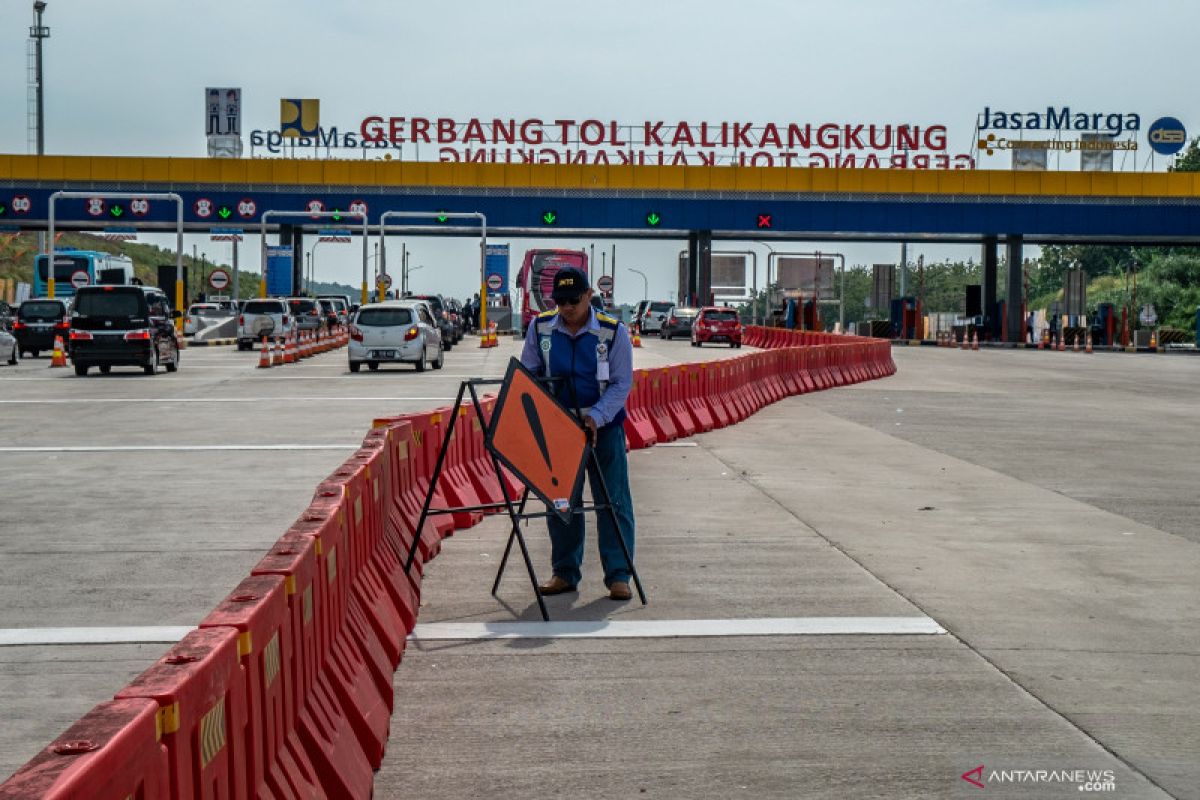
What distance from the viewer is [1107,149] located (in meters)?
77.6

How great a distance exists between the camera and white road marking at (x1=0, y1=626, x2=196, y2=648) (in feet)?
28.0

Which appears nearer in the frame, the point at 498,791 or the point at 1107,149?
the point at 498,791

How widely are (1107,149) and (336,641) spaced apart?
249ft

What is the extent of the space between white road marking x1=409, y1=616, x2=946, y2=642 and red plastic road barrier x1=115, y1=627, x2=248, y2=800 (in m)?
4.22

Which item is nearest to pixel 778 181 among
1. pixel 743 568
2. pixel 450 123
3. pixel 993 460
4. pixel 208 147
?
pixel 450 123

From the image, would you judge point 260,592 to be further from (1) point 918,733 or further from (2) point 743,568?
(2) point 743,568

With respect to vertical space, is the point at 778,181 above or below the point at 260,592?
above

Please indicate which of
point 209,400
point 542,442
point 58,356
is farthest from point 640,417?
point 58,356

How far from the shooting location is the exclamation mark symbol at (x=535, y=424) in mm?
9375

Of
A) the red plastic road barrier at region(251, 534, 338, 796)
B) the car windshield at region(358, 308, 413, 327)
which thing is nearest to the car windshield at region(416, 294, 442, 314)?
the car windshield at region(358, 308, 413, 327)

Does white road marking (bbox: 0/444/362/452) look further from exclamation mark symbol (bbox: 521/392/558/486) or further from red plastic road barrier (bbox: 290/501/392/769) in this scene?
red plastic road barrier (bbox: 290/501/392/769)

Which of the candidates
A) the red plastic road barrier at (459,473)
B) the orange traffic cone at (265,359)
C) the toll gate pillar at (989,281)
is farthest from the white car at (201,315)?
the red plastic road barrier at (459,473)

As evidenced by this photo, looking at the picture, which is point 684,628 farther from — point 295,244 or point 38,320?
point 295,244

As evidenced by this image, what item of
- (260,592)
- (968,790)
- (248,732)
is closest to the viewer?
(248,732)
